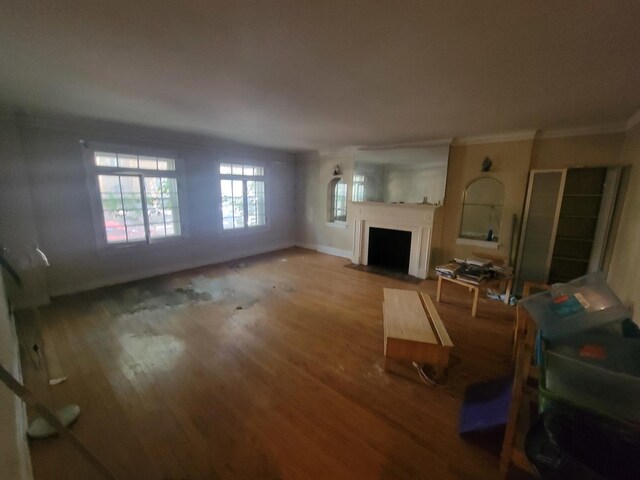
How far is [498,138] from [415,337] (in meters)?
3.35

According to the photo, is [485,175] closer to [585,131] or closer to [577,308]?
[585,131]

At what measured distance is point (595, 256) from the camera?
3.14 metres

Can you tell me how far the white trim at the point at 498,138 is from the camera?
134 inches

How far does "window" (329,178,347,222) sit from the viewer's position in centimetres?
562

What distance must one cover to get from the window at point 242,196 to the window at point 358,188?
2.11 metres

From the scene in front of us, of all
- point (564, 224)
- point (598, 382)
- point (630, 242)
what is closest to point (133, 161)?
point (598, 382)

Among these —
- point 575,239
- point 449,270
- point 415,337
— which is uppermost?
point 575,239

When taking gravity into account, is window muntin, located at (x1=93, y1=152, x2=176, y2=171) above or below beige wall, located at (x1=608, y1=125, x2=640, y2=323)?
above

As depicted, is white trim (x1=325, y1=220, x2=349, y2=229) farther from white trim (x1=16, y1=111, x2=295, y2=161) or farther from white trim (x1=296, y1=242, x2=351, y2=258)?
white trim (x1=16, y1=111, x2=295, y2=161)

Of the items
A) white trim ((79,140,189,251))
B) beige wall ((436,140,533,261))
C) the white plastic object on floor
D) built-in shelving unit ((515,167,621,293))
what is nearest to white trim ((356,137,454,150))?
beige wall ((436,140,533,261))

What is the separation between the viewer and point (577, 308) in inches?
58.4

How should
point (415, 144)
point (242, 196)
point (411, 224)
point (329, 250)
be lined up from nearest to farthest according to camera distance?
1. point (415, 144)
2. point (411, 224)
3. point (242, 196)
4. point (329, 250)

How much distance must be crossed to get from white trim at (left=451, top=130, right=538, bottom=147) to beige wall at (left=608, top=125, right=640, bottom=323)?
36.2 inches

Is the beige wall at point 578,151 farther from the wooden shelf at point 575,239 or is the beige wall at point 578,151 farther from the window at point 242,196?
the window at point 242,196
